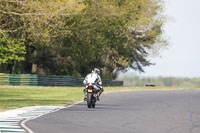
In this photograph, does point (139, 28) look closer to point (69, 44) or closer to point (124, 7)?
point (124, 7)

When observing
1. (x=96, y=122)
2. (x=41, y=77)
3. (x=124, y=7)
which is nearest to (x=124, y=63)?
(x=124, y=7)

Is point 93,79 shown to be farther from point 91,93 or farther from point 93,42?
point 93,42

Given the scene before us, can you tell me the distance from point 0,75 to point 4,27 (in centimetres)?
1205

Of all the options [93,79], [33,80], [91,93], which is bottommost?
[91,93]

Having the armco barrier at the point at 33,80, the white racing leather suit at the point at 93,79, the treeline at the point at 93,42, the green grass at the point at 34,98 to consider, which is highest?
the treeline at the point at 93,42

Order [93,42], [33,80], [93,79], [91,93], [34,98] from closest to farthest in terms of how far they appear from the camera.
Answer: [93,79] → [91,93] → [34,98] → [33,80] → [93,42]

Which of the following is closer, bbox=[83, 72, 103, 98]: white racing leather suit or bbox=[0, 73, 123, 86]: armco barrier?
bbox=[83, 72, 103, 98]: white racing leather suit

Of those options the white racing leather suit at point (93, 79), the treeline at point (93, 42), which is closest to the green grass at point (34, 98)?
the white racing leather suit at point (93, 79)

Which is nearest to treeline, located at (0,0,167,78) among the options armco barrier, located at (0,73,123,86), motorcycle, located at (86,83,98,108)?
armco barrier, located at (0,73,123,86)

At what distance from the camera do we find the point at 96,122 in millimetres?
18328

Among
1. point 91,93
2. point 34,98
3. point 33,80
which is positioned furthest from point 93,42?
point 91,93

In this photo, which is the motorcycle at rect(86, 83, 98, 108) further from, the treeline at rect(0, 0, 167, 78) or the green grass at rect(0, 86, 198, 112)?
the treeline at rect(0, 0, 167, 78)

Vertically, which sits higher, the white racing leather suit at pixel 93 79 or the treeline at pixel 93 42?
the treeline at pixel 93 42

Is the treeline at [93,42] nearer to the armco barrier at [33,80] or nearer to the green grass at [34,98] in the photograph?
the armco barrier at [33,80]
